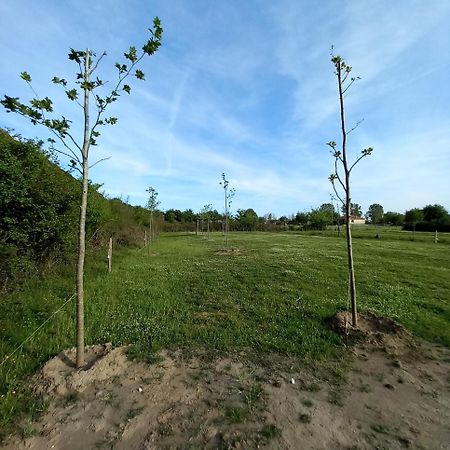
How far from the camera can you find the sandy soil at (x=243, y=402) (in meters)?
3.96

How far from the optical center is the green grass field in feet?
21.1

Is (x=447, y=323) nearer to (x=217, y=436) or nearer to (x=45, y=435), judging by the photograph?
(x=217, y=436)

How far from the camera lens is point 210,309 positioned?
355 inches

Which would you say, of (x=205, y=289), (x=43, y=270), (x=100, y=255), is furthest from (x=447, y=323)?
(x=100, y=255)

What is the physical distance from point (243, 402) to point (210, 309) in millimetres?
4419

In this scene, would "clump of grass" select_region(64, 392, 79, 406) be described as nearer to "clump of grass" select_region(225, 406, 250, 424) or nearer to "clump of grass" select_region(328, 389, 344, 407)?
"clump of grass" select_region(225, 406, 250, 424)

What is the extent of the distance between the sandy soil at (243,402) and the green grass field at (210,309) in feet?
1.67

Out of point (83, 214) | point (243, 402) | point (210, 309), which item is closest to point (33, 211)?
point (83, 214)

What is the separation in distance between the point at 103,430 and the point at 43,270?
26.0 ft

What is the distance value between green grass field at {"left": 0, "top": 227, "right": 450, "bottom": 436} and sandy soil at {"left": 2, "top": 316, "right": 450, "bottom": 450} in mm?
508

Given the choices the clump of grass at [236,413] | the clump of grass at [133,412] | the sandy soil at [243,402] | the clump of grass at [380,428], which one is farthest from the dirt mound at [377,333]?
the clump of grass at [133,412]

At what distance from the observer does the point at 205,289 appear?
Result: 11.2m

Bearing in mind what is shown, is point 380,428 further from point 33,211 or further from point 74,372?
point 33,211

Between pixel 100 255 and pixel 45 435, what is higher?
pixel 100 255
